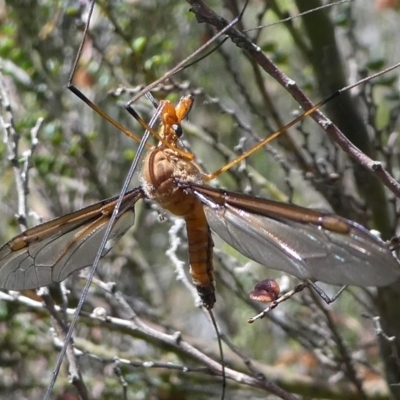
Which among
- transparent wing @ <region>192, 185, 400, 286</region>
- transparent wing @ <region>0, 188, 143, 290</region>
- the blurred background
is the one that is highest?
the blurred background

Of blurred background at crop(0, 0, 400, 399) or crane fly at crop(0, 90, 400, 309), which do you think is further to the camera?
blurred background at crop(0, 0, 400, 399)

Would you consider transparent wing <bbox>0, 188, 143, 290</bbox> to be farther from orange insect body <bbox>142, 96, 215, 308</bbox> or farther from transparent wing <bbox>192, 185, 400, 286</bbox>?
transparent wing <bbox>192, 185, 400, 286</bbox>

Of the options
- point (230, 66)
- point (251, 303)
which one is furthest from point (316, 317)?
point (230, 66)

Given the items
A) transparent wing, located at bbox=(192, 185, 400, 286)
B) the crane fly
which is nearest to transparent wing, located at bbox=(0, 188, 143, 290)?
the crane fly

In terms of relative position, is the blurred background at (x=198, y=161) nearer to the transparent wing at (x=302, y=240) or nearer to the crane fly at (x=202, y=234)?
the crane fly at (x=202, y=234)

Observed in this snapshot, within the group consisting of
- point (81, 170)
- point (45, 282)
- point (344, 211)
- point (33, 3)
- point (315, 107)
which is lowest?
point (45, 282)

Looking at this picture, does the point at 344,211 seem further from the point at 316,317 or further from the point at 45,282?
the point at 45,282

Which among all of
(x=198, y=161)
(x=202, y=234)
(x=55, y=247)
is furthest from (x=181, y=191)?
(x=198, y=161)
